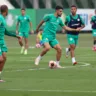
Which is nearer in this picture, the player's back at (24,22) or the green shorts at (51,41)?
the green shorts at (51,41)

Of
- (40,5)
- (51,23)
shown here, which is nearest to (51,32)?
(51,23)

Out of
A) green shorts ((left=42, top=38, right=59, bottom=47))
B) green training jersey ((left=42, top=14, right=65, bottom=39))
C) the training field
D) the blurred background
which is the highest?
green training jersey ((left=42, top=14, right=65, bottom=39))

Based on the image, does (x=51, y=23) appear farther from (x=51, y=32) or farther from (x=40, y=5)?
(x=40, y=5)

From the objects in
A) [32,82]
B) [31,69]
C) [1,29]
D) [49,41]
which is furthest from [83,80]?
[49,41]

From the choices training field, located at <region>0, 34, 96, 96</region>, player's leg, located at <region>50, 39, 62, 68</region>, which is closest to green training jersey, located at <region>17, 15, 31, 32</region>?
training field, located at <region>0, 34, 96, 96</region>

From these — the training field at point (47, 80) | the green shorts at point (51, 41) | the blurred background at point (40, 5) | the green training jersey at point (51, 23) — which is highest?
the green training jersey at point (51, 23)

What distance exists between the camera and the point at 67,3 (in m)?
78.9

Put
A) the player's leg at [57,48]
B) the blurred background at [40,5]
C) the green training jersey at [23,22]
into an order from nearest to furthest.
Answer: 1. the player's leg at [57,48]
2. the green training jersey at [23,22]
3. the blurred background at [40,5]

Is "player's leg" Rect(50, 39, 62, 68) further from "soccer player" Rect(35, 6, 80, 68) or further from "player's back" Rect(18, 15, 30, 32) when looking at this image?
"player's back" Rect(18, 15, 30, 32)

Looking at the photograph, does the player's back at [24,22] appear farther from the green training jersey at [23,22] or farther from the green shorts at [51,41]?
the green shorts at [51,41]

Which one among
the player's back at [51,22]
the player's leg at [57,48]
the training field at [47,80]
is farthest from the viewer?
the player's back at [51,22]

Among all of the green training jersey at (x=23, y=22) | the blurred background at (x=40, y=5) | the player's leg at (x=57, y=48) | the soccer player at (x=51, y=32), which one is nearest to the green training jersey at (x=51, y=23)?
the soccer player at (x=51, y=32)

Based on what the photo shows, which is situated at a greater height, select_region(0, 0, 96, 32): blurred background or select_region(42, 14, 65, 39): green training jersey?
select_region(42, 14, 65, 39): green training jersey

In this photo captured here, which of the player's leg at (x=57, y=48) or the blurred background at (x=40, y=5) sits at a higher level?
the player's leg at (x=57, y=48)
